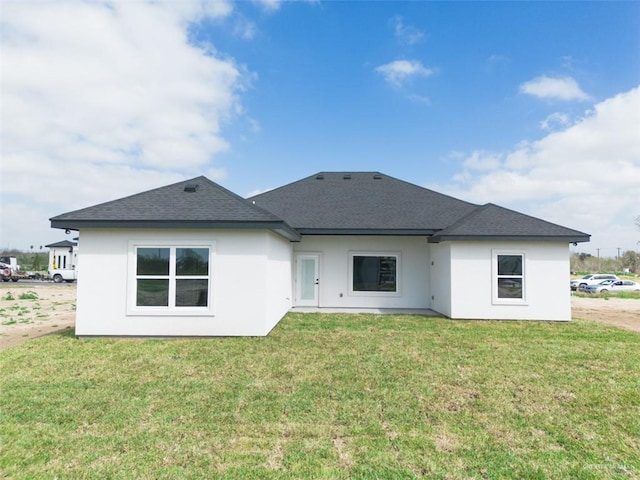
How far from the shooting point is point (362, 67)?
15211mm

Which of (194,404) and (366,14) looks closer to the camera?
(194,404)

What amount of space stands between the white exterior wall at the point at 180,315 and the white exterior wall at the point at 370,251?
4888 millimetres

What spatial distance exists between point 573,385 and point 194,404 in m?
5.48

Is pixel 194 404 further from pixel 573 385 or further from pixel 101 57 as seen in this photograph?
pixel 101 57

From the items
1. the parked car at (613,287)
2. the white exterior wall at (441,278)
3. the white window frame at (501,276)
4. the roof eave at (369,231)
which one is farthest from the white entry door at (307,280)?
the parked car at (613,287)

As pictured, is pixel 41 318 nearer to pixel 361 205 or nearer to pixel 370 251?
pixel 370 251

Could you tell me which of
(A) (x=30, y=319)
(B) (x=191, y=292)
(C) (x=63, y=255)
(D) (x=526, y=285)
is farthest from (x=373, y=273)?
(C) (x=63, y=255)

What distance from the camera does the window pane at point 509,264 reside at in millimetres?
10484

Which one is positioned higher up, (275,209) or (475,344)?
(275,209)

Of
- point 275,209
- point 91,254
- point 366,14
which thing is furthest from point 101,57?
point 366,14

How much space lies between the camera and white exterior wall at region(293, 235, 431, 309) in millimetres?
12727

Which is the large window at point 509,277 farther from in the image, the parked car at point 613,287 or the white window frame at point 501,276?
the parked car at point 613,287

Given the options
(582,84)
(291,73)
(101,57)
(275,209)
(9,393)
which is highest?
(291,73)

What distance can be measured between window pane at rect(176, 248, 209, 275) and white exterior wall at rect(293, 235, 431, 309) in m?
5.12
